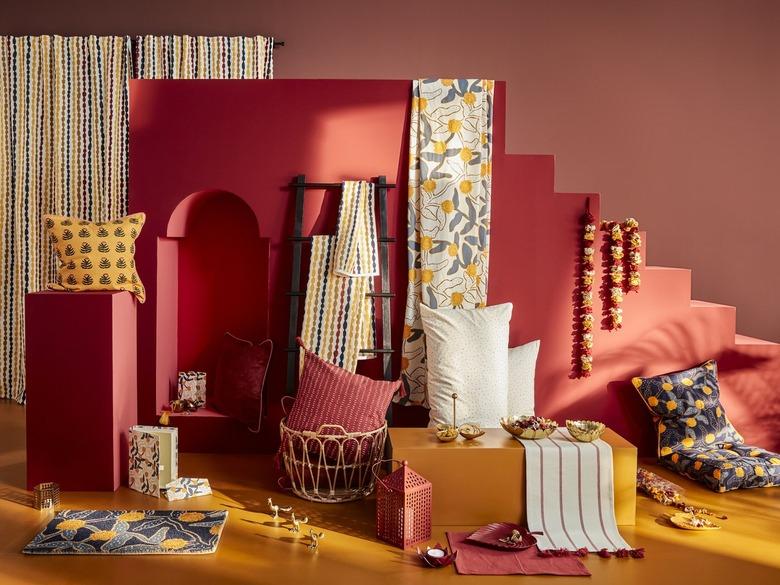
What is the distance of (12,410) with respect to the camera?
655 cm

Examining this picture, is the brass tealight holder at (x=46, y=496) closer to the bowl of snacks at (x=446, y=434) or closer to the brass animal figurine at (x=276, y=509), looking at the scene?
the brass animal figurine at (x=276, y=509)

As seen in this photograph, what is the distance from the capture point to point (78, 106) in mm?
6766

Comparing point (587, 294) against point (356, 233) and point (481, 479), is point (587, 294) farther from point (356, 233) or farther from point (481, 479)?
point (481, 479)

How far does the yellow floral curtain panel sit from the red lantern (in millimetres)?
4171

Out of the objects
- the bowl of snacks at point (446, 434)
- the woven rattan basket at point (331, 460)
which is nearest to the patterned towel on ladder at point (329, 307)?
the woven rattan basket at point (331, 460)

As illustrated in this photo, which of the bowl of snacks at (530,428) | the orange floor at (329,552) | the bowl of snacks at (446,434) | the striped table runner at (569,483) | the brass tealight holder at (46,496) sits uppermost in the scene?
the bowl of snacks at (530,428)

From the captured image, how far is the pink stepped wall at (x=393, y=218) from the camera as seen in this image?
5.20m

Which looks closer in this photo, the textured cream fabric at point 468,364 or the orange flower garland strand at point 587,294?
the textured cream fabric at point 468,364

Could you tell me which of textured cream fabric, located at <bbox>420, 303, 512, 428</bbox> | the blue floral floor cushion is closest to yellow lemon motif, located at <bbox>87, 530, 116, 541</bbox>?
the blue floral floor cushion

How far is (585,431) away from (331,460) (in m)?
1.42

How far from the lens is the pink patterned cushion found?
4.36 meters

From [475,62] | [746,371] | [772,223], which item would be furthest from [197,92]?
[772,223]

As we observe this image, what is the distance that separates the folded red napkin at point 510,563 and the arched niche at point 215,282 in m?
2.54

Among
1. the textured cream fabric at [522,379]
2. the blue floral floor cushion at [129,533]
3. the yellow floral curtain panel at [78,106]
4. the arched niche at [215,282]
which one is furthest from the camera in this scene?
the yellow floral curtain panel at [78,106]
